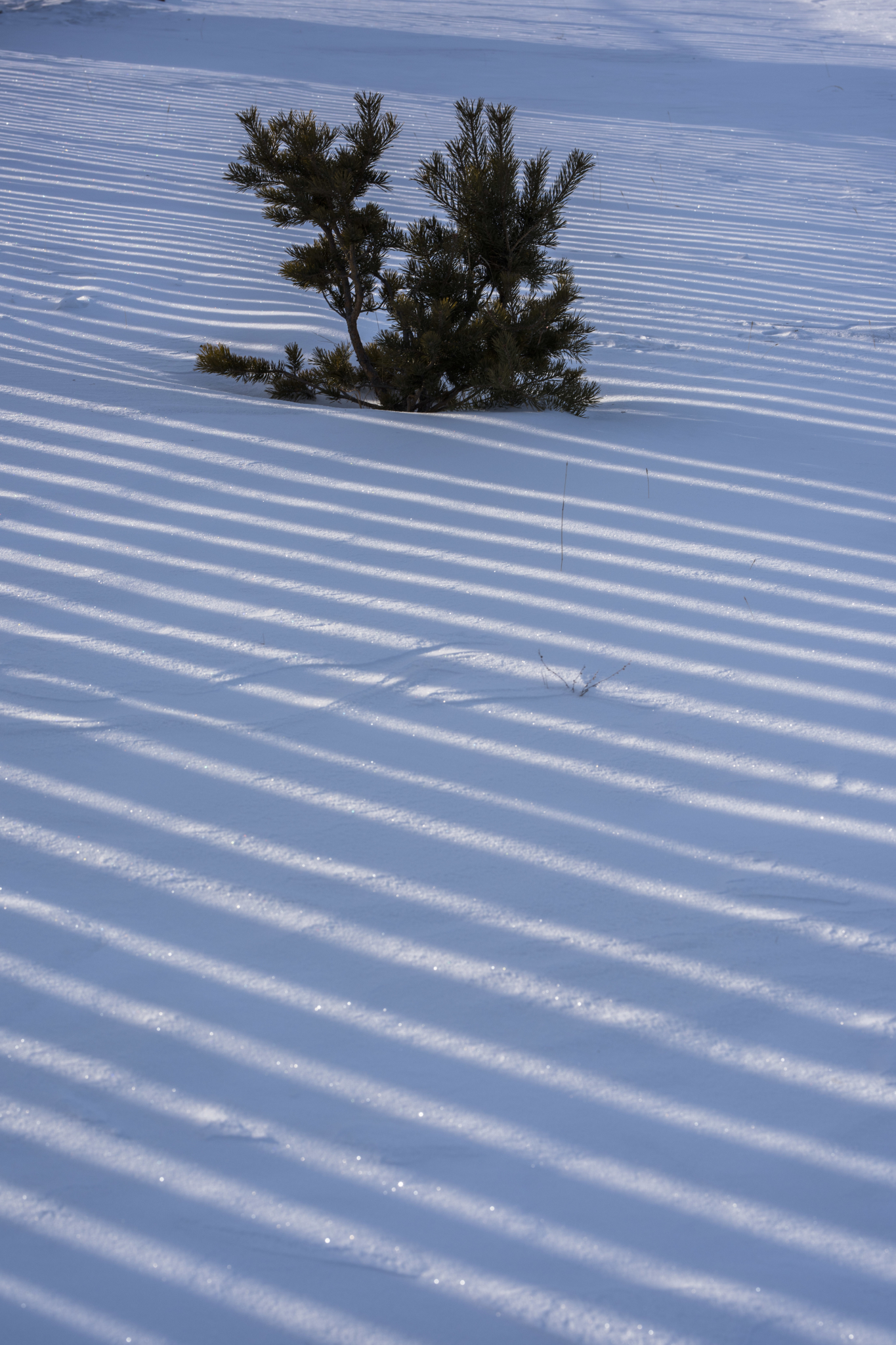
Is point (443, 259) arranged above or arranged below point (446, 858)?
above

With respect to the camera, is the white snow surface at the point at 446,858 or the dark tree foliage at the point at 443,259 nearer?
the white snow surface at the point at 446,858

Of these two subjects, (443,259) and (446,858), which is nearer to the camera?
(446,858)

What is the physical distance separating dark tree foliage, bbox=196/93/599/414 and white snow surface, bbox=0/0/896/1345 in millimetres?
186

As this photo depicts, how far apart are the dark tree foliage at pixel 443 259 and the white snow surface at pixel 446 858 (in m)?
0.19

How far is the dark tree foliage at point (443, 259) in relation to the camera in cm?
314

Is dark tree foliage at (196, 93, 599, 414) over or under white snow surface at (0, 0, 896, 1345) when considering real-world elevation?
over

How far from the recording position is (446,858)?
163 cm

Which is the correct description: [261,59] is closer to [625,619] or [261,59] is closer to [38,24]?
[38,24]

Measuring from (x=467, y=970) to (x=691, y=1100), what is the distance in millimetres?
375

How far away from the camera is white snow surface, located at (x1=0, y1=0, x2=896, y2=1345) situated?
1.11m

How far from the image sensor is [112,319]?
4227 millimetres

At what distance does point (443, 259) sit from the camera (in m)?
3.27

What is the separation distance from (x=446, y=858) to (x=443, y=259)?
2451 mm

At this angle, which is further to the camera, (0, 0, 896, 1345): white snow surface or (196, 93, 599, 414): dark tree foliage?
(196, 93, 599, 414): dark tree foliage
